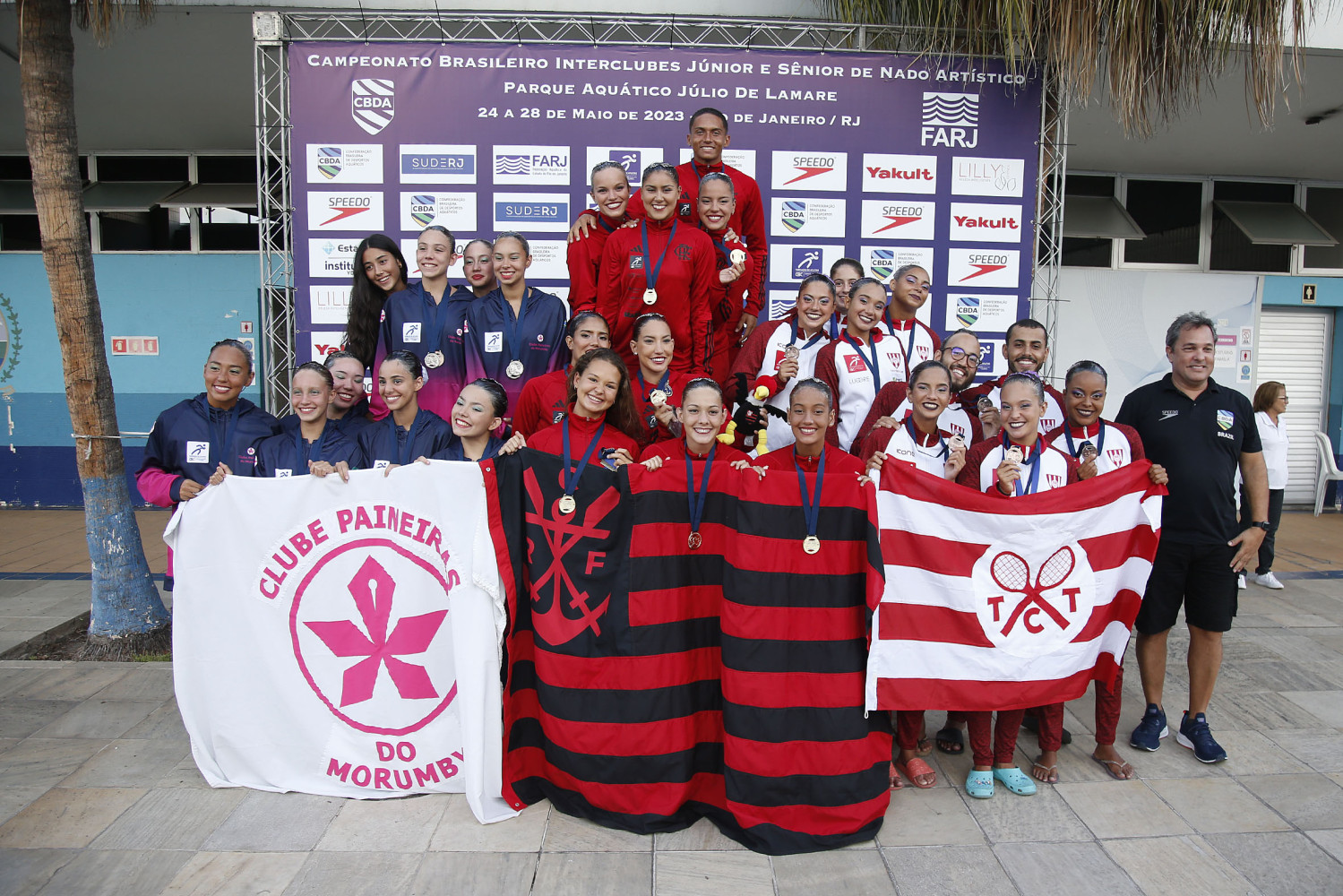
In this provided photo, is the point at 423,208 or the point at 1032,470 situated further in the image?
the point at 423,208

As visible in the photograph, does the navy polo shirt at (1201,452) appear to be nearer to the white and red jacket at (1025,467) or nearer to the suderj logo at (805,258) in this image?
the white and red jacket at (1025,467)

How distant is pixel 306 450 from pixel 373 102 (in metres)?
3.41

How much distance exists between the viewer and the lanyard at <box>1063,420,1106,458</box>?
364 centimetres

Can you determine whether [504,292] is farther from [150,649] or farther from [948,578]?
[150,649]

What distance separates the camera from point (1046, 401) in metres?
3.96

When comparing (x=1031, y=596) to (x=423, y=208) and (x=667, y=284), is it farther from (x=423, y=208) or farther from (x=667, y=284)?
(x=423, y=208)

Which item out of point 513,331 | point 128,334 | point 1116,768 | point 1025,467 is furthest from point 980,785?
point 128,334

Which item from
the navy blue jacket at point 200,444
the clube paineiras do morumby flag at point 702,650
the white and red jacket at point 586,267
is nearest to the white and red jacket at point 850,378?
the clube paineiras do morumby flag at point 702,650

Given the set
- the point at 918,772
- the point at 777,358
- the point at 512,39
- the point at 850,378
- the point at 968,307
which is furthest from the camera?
the point at 968,307

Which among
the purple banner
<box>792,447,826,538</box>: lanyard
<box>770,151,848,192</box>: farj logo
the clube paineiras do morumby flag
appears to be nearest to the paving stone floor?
the clube paineiras do morumby flag

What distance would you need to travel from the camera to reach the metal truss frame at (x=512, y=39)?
5.94 metres

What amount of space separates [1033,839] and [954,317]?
4290 mm

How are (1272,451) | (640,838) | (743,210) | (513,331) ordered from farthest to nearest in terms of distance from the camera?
(1272,451)
(743,210)
(513,331)
(640,838)

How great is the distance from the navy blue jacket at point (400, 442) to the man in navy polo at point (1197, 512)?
3.32 metres
